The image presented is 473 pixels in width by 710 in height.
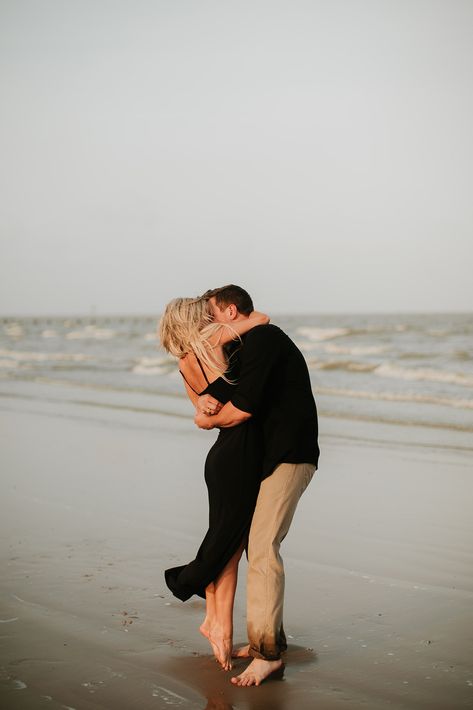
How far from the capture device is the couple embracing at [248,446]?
3.70m

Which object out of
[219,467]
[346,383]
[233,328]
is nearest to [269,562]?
[219,467]

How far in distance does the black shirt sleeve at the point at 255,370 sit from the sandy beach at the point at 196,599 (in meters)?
1.32

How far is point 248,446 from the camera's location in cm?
375

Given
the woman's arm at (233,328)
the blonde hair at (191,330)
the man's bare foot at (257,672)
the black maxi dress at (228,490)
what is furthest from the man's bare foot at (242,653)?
the woman's arm at (233,328)

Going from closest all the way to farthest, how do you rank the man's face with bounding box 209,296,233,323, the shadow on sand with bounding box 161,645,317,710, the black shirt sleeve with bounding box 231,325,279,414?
the shadow on sand with bounding box 161,645,317,710, the black shirt sleeve with bounding box 231,325,279,414, the man's face with bounding box 209,296,233,323

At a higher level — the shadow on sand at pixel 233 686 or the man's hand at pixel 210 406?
the man's hand at pixel 210 406

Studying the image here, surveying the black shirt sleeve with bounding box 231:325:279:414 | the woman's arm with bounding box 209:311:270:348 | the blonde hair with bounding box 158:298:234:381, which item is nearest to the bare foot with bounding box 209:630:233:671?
the black shirt sleeve with bounding box 231:325:279:414

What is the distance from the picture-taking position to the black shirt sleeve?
3.66 meters

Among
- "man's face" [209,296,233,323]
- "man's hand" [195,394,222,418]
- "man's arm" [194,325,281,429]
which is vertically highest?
"man's face" [209,296,233,323]

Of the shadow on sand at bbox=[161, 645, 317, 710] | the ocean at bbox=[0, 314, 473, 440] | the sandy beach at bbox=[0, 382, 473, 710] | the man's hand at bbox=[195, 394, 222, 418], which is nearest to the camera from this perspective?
the shadow on sand at bbox=[161, 645, 317, 710]

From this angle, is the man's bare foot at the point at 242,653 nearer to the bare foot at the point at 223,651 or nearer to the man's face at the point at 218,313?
the bare foot at the point at 223,651

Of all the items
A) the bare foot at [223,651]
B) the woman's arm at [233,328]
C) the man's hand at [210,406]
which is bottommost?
the bare foot at [223,651]

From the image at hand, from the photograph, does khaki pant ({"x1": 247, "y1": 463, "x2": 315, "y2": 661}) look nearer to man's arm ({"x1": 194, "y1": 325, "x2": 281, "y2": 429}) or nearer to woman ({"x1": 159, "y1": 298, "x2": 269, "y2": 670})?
woman ({"x1": 159, "y1": 298, "x2": 269, "y2": 670})

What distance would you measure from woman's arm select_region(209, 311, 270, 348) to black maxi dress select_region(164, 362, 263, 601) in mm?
198
